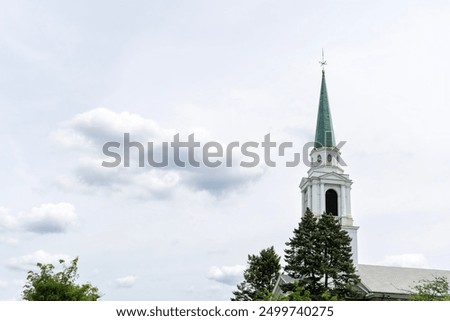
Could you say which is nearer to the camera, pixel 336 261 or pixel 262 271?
pixel 336 261

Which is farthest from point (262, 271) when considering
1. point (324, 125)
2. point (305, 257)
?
point (324, 125)

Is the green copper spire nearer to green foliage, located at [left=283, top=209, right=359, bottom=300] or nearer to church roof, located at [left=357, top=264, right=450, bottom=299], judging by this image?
church roof, located at [left=357, top=264, right=450, bottom=299]

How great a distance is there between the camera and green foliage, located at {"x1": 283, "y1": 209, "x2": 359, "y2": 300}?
146ft

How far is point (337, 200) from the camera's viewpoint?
65.0 m

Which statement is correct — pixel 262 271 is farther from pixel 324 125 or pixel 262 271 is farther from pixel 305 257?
pixel 324 125

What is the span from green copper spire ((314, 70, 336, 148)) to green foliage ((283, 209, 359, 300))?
889 inches

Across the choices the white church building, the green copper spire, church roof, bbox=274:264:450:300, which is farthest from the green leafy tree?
the green copper spire

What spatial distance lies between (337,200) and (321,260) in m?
20.8

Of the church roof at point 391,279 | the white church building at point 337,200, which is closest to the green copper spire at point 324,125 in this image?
the white church building at point 337,200
